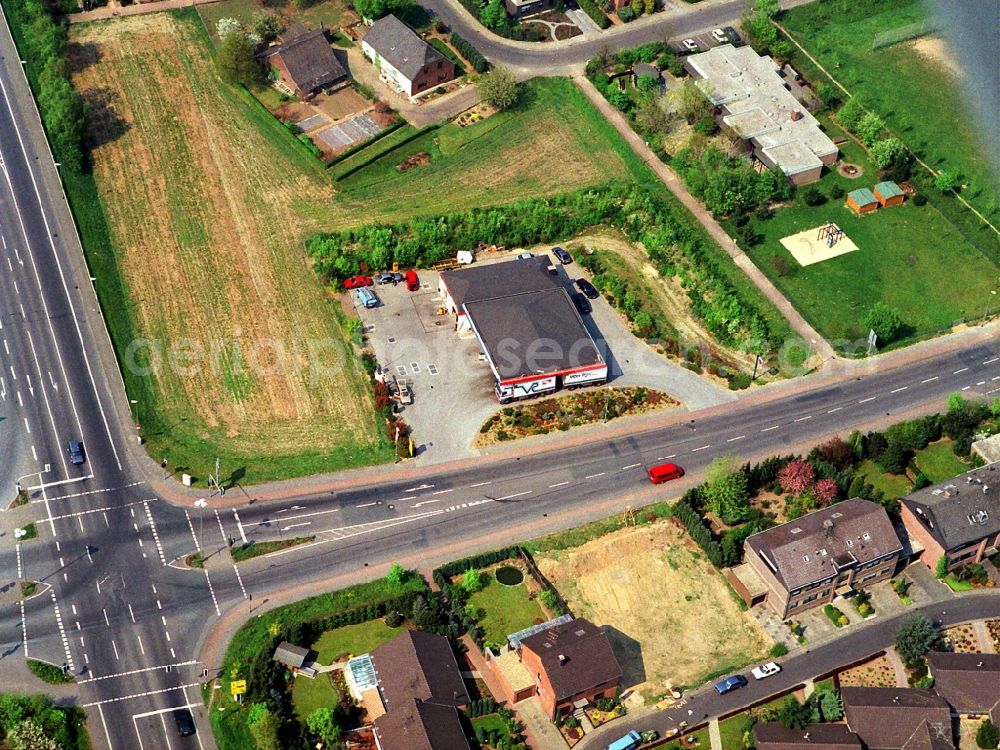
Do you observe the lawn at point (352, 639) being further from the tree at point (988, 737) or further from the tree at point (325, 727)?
the tree at point (988, 737)

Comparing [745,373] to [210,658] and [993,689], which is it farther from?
[210,658]

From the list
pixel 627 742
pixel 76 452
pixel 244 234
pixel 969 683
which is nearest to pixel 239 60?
pixel 244 234

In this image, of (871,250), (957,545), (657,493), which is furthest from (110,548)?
(871,250)

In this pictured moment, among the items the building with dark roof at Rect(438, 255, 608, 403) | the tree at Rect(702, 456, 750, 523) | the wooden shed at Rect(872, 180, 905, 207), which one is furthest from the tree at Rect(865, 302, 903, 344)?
the building with dark roof at Rect(438, 255, 608, 403)

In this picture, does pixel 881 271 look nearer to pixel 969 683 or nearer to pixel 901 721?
pixel 969 683

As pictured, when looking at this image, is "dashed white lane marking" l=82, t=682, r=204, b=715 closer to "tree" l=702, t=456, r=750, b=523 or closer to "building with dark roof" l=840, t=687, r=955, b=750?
"tree" l=702, t=456, r=750, b=523

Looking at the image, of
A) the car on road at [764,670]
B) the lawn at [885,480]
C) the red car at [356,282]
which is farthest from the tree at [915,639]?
the red car at [356,282]
